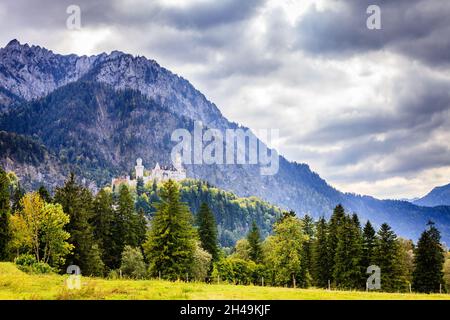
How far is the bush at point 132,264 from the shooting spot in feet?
275

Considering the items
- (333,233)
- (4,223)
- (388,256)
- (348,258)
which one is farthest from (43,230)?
(388,256)

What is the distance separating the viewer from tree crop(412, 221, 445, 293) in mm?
84562

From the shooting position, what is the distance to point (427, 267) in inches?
3396

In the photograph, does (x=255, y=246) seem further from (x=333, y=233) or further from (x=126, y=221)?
(x=126, y=221)

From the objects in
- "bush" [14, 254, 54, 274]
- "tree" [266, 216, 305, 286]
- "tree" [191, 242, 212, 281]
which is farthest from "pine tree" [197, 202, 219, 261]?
"bush" [14, 254, 54, 274]

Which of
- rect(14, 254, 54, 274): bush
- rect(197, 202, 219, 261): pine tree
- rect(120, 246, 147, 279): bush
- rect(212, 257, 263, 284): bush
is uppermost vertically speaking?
rect(197, 202, 219, 261): pine tree

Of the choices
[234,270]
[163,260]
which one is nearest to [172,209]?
[163,260]

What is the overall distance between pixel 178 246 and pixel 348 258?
109ft

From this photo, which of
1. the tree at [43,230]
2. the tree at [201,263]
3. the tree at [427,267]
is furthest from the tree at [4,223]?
the tree at [427,267]

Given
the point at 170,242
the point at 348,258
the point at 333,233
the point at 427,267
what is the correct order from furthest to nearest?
the point at 333,233, the point at 427,267, the point at 348,258, the point at 170,242

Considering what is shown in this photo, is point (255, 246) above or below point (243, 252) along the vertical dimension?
above

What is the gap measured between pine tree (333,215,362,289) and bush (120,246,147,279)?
113 feet

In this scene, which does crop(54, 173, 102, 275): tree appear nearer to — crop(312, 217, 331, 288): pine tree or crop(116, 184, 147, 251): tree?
crop(116, 184, 147, 251): tree

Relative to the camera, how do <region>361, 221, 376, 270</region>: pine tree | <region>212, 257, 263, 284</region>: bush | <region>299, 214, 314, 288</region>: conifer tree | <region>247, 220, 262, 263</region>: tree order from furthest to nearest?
<region>247, 220, 262, 263</region>: tree, <region>212, 257, 263, 284</region>: bush, <region>299, 214, 314, 288</region>: conifer tree, <region>361, 221, 376, 270</region>: pine tree
